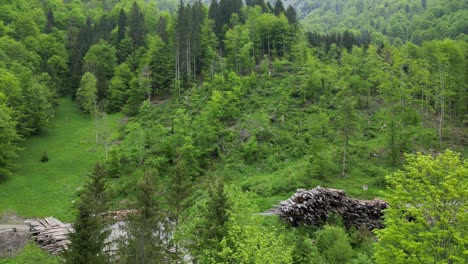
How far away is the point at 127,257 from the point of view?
1933 centimetres

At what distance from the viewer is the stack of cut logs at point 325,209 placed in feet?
96.8

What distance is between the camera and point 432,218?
55.2ft

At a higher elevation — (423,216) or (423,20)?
(423,20)

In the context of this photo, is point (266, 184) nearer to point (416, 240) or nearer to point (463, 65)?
point (416, 240)

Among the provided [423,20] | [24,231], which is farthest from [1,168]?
[423,20]

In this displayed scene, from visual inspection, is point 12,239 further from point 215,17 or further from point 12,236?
point 215,17

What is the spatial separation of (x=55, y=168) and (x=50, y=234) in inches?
818

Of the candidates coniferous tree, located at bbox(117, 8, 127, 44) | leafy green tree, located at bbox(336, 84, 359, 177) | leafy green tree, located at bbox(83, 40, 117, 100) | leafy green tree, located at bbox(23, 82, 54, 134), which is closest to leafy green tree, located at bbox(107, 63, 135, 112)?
leafy green tree, located at bbox(83, 40, 117, 100)

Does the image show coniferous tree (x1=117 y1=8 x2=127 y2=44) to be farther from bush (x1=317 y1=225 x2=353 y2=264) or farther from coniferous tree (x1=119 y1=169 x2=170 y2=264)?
bush (x1=317 y1=225 x2=353 y2=264)

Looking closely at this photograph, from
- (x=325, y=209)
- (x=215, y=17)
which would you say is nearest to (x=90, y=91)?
(x=215, y=17)

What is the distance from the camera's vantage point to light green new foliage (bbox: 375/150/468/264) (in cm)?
1566

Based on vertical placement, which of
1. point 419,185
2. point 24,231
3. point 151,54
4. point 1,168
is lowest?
point 24,231

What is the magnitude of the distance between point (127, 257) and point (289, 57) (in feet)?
210

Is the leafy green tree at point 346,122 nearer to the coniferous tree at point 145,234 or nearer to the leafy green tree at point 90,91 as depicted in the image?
the coniferous tree at point 145,234
